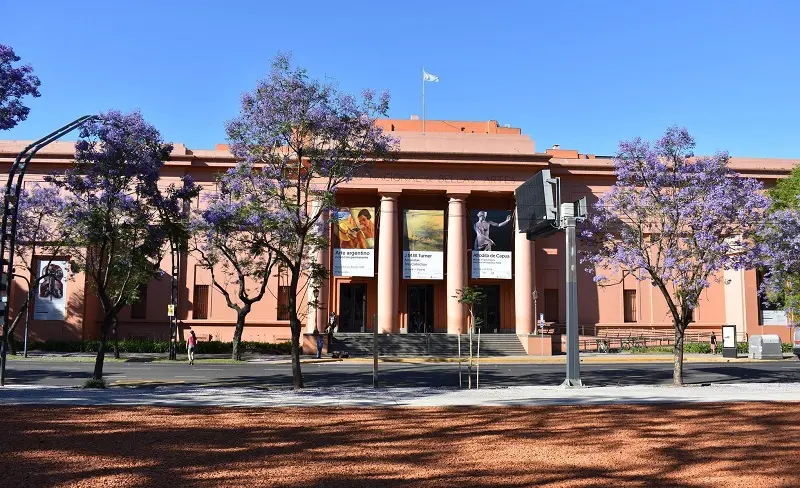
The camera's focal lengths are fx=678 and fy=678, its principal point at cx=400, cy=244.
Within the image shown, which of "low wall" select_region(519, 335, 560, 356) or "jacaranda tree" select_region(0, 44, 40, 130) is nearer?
"jacaranda tree" select_region(0, 44, 40, 130)

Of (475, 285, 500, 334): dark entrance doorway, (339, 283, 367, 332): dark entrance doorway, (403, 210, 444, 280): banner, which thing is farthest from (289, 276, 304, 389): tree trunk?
(475, 285, 500, 334): dark entrance doorway

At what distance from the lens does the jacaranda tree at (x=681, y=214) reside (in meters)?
21.0

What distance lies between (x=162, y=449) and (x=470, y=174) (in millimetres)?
36050

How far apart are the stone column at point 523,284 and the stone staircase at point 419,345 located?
1344mm

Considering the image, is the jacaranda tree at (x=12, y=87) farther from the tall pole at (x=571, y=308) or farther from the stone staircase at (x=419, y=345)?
the stone staircase at (x=419, y=345)

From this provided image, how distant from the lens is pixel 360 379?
77.3 feet

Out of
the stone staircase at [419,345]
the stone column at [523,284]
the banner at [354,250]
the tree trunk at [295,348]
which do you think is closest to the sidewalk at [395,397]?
the tree trunk at [295,348]

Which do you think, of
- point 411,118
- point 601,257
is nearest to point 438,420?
point 601,257

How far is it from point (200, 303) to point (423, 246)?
1470cm

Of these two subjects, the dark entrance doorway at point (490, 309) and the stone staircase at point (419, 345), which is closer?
the stone staircase at point (419, 345)

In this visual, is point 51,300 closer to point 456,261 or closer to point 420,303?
point 420,303

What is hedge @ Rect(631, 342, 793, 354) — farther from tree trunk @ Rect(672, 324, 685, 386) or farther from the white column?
tree trunk @ Rect(672, 324, 685, 386)

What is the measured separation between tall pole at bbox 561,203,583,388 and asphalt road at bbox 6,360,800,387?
2.48m

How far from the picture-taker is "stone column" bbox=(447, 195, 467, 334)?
41469mm
